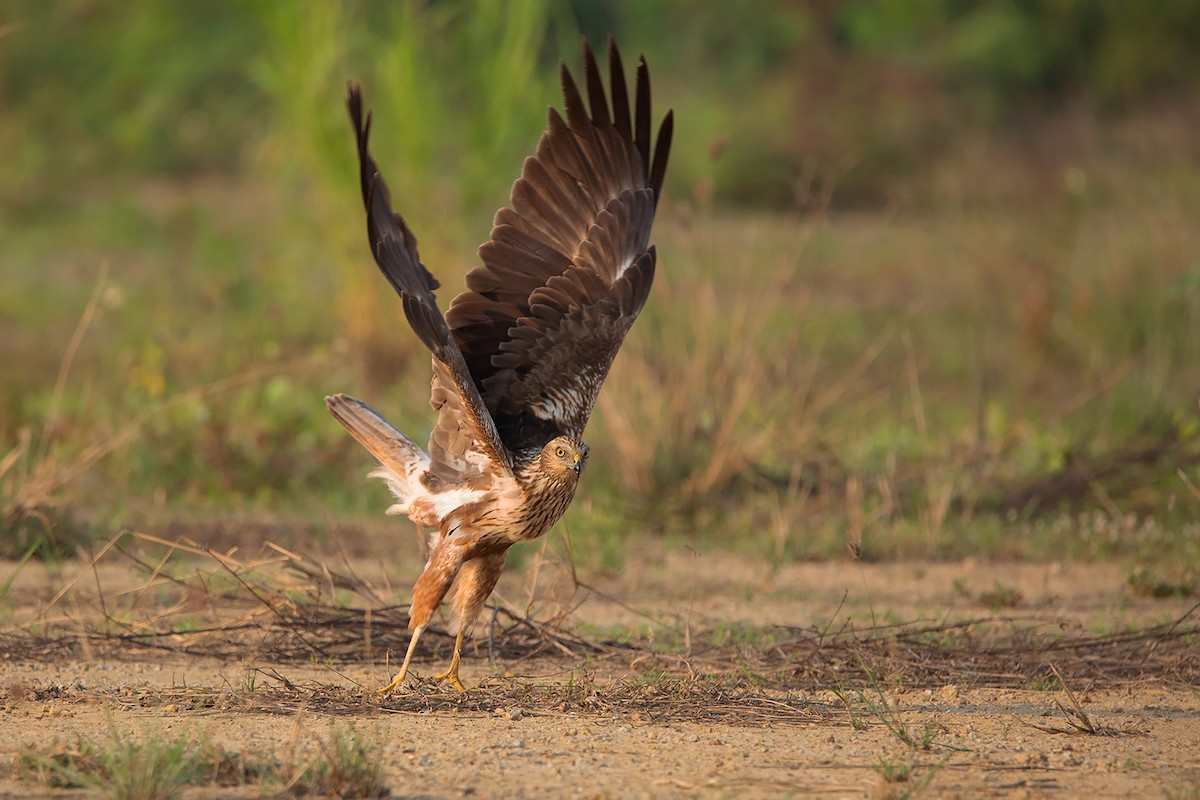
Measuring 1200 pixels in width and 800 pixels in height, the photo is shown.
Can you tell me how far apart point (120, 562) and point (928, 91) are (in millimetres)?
12713

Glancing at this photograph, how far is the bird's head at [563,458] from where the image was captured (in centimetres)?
482

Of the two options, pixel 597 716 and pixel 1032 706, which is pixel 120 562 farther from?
pixel 1032 706

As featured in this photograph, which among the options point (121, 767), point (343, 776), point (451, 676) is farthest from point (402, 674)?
point (121, 767)

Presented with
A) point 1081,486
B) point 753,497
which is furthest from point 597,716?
point 1081,486

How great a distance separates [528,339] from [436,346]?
77 cm

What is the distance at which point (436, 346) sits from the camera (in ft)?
14.8

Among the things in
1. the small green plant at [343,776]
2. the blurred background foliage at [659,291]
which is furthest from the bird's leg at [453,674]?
the blurred background foliage at [659,291]

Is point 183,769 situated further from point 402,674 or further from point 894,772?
point 894,772

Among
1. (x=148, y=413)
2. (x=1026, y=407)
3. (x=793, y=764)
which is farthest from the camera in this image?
(x=1026, y=407)

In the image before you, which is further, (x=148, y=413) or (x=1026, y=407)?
(x=1026, y=407)

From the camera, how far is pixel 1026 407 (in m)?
9.88

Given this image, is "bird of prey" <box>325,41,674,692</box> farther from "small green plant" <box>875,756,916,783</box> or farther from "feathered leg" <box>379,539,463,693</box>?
"small green plant" <box>875,756,916,783</box>

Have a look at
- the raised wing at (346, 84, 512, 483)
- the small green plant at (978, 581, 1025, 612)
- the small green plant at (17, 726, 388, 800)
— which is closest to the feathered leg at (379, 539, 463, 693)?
the raised wing at (346, 84, 512, 483)

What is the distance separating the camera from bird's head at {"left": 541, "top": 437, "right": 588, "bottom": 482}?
4.82m
